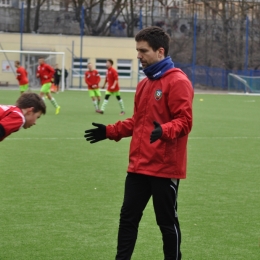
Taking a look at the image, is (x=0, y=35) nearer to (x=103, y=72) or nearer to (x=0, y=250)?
(x=103, y=72)

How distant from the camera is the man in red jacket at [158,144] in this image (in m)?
4.97

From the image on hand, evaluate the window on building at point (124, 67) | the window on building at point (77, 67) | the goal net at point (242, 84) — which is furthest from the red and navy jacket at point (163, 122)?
the window on building at point (124, 67)

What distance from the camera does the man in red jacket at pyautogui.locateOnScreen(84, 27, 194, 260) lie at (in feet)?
16.3

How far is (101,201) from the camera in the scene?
8.56m

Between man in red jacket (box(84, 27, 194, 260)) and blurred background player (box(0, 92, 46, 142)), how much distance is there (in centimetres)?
78

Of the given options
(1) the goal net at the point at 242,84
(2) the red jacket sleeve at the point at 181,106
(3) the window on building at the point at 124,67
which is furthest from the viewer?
(3) the window on building at the point at 124,67

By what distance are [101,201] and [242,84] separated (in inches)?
1659

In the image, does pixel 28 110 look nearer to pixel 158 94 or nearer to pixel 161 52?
pixel 158 94

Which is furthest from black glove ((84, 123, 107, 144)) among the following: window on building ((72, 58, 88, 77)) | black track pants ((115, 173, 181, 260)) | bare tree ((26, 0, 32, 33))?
bare tree ((26, 0, 32, 33))

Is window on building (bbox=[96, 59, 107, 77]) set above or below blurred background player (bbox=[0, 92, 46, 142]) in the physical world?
above

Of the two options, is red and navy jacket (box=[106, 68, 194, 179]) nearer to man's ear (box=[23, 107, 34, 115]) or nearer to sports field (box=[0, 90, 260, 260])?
man's ear (box=[23, 107, 34, 115])

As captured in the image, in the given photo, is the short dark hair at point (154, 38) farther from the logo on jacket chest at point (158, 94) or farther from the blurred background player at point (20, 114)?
the blurred background player at point (20, 114)

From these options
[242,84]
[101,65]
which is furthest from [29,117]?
[101,65]

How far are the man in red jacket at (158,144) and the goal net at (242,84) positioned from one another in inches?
1726
